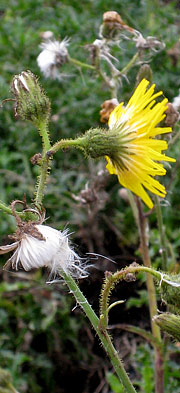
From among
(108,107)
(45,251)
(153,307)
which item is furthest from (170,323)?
(108,107)

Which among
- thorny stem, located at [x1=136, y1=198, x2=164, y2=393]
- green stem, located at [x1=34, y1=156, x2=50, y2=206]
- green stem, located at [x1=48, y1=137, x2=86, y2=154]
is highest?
green stem, located at [x1=48, y1=137, x2=86, y2=154]

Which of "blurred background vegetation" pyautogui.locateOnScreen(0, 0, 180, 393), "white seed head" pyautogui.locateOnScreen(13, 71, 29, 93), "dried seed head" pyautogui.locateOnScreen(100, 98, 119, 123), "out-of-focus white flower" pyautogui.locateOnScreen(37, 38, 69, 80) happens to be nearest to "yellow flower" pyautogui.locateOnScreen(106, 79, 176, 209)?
"white seed head" pyautogui.locateOnScreen(13, 71, 29, 93)

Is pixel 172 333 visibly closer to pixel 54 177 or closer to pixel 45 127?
pixel 45 127

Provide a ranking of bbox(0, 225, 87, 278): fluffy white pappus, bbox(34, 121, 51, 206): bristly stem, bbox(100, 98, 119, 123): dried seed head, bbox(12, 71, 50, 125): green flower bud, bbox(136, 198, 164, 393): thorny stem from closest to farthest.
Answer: bbox(0, 225, 87, 278): fluffy white pappus → bbox(34, 121, 51, 206): bristly stem → bbox(12, 71, 50, 125): green flower bud → bbox(136, 198, 164, 393): thorny stem → bbox(100, 98, 119, 123): dried seed head

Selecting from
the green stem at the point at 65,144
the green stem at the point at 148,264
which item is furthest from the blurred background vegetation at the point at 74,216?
the green stem at the point at 65,144

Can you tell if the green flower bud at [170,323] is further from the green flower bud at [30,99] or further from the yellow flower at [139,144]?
the green flower bud at [30,99]

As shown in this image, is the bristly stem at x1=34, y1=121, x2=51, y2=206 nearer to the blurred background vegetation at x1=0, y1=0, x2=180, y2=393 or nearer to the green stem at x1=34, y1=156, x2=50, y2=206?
the green stem at x1=34, y1=156, x2=50, y2=206

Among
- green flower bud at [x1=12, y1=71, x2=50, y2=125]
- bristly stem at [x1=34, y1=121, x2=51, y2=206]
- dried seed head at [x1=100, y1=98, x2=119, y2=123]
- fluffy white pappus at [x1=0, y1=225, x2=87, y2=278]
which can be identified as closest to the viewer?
fluffy white pappus at [x1=0, y1=225, x2=87, y2=278]
